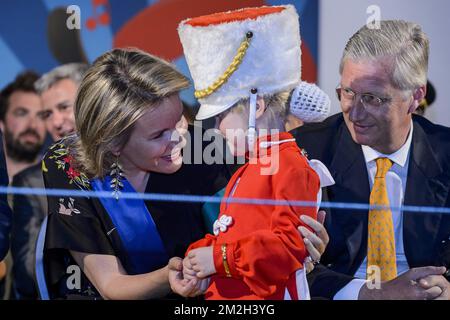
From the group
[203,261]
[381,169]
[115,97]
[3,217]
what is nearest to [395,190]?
[381,169]

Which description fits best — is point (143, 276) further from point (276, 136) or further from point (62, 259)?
point (276, 136)

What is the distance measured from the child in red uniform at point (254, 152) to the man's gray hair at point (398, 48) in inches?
8.2

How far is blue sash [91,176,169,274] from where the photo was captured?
78.5 inches

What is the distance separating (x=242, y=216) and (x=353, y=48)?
541 millimetres

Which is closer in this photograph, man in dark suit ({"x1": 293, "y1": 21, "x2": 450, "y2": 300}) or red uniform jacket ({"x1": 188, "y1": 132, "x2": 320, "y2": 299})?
red uniform jacket ({"x1": 188, "y1": 132, "x2": 320, "y2": 299})

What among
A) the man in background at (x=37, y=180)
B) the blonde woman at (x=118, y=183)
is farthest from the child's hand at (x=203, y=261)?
the man in background at (x=37, y=180)

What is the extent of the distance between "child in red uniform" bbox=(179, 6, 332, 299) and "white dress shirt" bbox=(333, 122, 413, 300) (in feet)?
0.63

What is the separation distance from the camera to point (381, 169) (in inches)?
83.7

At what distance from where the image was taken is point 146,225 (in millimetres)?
2002

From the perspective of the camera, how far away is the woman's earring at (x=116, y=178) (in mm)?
2002

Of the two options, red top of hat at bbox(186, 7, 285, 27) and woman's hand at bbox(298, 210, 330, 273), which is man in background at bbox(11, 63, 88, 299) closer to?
red top of hat at bbox(186, 7, 285, 27)

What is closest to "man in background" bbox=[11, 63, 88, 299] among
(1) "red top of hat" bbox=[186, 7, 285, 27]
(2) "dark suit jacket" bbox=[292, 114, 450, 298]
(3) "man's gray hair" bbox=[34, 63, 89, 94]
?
(3) "man's gray hair" bbox=[34, 63, 89, 94]

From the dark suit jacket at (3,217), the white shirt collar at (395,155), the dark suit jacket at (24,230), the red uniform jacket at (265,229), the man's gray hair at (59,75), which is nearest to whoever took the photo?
the red uniform jacket at (265,229)

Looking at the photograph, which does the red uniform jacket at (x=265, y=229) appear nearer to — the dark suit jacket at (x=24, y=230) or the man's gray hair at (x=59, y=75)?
the dark suit jacket at (x=24, y=230)
